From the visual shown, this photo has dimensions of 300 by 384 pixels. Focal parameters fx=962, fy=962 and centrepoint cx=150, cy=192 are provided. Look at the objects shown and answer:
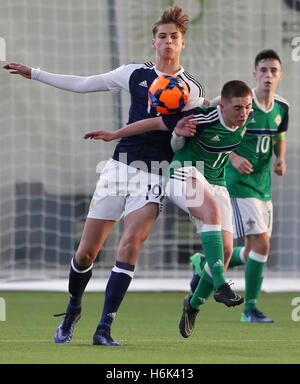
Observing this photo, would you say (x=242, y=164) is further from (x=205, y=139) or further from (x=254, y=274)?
(x=205, y=139)

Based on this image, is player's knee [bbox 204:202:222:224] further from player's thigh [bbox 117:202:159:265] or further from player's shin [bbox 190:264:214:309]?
player's shin [bbox 190:264:214:309]

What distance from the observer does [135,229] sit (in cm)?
562

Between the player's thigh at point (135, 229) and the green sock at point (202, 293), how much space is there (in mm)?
630

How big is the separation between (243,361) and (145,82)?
6.47 ft

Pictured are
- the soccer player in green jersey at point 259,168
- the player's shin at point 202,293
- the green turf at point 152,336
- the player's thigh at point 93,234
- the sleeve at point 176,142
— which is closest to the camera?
the green turf at point 152,336

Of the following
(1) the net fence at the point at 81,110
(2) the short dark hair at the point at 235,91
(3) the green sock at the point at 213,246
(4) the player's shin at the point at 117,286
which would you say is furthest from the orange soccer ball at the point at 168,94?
(1) the net fence at the point at 81,110

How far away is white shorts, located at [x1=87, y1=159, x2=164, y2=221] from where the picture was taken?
18.7 ft

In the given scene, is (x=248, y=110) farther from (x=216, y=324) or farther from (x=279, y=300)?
(x=279, y=300)

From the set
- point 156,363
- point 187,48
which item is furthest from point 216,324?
point 187,48

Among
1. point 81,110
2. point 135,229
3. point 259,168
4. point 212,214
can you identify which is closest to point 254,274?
point 259,168

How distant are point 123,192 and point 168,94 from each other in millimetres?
→ 647

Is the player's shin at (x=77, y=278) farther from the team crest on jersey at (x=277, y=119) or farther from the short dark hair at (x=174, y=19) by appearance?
the team crest on jersey at (x=277, y=119)

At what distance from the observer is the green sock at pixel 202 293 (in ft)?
20.1

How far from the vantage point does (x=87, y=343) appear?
573cm
